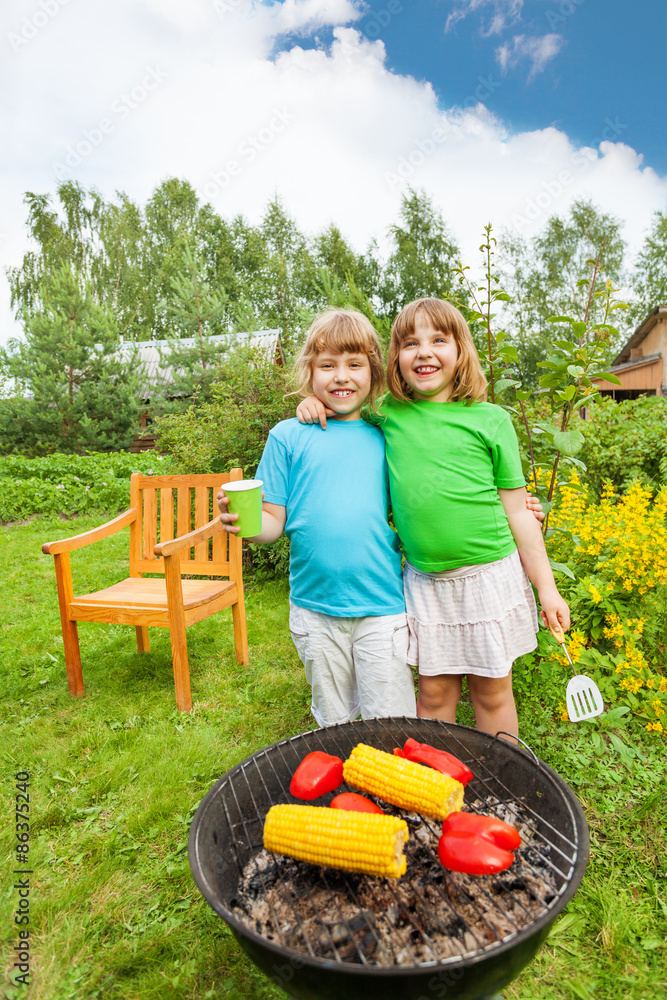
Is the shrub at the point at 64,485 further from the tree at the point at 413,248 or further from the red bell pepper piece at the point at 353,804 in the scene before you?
the tree at the point at 413,248

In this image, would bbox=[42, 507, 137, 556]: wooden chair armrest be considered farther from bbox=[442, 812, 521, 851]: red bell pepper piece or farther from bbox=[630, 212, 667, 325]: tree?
bbox=[630, 212, 667, 325]: tree

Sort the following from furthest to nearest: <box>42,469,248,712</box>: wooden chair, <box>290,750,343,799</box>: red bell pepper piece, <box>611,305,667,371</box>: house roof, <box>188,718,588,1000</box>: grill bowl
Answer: <box>611,305,667,371</box>: house roof → <box>42,469,248,712</box>: wooden chair → <box>290,750,343,799</box>: red bell pepper piece → <box>188,718,588,1000</box>: grill bowl

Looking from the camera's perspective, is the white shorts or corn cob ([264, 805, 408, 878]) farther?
the white shorts

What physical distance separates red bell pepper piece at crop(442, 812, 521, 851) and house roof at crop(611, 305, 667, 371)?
19.3 meters

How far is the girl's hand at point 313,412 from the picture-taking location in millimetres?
2014

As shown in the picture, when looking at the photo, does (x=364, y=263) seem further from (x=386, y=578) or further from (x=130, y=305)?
(x=386, y=578)

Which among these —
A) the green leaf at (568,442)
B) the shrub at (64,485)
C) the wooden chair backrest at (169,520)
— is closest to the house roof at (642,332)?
the shrub at (64,485)

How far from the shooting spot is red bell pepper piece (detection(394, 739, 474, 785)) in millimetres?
1445

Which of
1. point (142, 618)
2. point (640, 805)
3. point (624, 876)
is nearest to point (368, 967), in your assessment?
point (624, 876)

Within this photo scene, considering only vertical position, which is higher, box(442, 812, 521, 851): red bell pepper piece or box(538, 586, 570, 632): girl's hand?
box(538, 586, 570, 632): girl's hand

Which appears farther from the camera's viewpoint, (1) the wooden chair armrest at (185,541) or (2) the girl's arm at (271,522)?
(1) the wooden chair armrest at (185,541)

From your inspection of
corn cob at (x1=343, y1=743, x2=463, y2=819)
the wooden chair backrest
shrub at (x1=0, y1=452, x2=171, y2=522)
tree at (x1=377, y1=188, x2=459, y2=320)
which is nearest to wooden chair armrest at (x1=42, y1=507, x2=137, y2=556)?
the wooden chair backrest

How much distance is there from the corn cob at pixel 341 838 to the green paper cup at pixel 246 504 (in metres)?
0.77

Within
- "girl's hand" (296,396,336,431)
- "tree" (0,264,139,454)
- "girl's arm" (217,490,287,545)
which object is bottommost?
"girl's arm" (217,490,287,545)
